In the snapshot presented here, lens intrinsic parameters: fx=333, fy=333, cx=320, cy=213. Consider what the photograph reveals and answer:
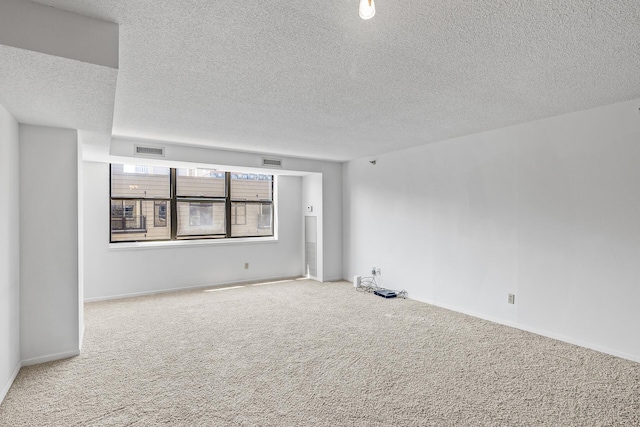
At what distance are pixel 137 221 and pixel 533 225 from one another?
5.60 metres

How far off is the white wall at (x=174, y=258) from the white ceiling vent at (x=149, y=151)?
0.88 metres

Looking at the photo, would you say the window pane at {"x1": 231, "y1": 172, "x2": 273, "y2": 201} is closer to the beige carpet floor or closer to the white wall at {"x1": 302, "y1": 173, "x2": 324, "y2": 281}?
the white wall at {"x1": 302, "y1": 173, "x2": 324, "y2": 281}

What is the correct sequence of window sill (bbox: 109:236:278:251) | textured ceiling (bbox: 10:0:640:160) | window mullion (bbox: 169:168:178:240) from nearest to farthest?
textured ceiling (bbox: 10:0:640:160), window sill (bbox: 109:236:278:251), window mullion (bbox: 169:168:178:240)

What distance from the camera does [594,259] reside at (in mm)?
3205

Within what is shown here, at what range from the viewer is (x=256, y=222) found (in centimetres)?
656

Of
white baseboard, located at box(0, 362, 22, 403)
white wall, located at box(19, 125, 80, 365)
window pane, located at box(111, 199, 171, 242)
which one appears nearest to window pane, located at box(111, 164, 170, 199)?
window pane, located at box(111, 199, 171, 242)

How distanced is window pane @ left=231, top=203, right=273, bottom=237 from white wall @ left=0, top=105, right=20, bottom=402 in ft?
12.0

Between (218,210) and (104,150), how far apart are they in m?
2.33

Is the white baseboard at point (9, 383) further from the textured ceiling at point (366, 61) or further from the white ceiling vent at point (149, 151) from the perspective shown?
the white ceiling vent at point (149, 151)

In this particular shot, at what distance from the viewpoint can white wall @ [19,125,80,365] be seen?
9.43ft

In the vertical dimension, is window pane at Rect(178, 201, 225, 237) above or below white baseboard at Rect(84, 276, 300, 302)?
above

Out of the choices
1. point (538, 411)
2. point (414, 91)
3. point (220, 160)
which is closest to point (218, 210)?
point (220, 160)

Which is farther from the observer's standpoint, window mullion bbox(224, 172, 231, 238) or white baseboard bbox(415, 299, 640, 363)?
window mullion bbox(224, 172, 231, 238)

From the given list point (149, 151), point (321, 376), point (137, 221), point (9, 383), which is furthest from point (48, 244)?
point (321, 376)
